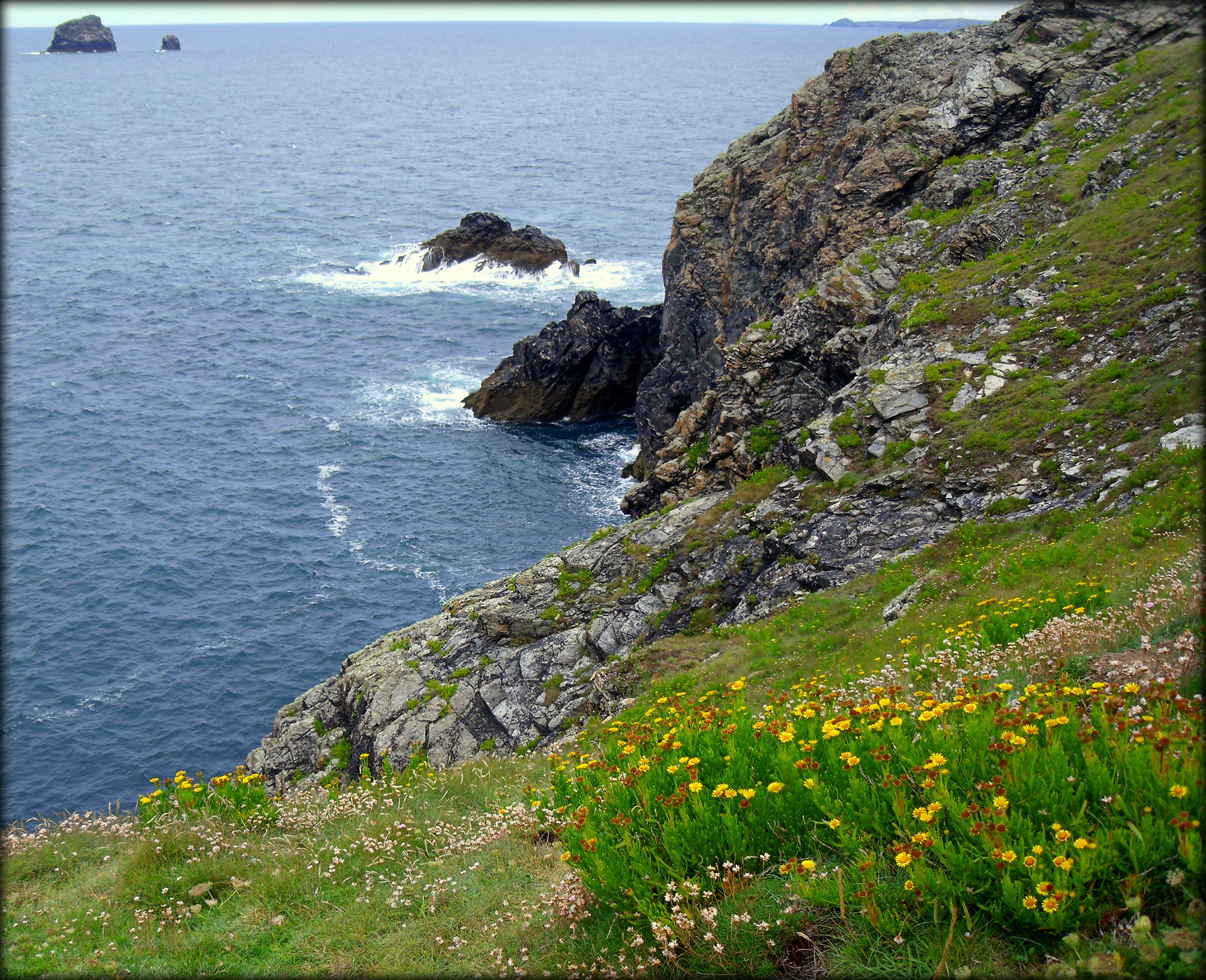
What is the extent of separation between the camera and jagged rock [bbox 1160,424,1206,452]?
16656 millimetres

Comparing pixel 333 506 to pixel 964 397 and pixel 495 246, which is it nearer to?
pixel 964 397

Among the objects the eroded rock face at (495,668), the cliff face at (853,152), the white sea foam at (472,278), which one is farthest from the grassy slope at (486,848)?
the white sea foam at (472,278)

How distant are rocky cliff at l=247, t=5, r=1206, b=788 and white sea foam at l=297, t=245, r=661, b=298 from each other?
1951 inches

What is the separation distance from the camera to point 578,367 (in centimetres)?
6438

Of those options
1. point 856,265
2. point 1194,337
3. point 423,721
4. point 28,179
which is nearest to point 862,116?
point 856,265

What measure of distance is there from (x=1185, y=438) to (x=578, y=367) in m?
50.0

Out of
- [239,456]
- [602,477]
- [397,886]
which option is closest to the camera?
[397,886]

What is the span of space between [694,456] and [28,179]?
473 ft

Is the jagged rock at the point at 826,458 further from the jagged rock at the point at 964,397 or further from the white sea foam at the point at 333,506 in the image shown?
the white sea foam at the point at 333,506

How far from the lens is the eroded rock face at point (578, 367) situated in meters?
63.8

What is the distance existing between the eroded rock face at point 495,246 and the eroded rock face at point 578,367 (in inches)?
1150

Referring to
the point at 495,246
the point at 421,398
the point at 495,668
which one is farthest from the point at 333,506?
the point at 495,246

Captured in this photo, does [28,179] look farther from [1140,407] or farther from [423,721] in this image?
[1140,407]

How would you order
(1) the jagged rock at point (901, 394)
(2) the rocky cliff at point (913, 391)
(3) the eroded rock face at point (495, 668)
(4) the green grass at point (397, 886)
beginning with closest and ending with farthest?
(4) the green grass at point (397, 886) → (2) the rocky cliff at point (913, 391) → (1) the jagged rock at point (901, 394) → (3) the eroded rock face at point (495, 668)
